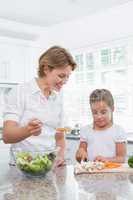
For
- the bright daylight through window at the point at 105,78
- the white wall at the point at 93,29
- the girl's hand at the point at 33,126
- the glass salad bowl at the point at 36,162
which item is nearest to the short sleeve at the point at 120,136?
the glass salad bowl at the point at 36,162

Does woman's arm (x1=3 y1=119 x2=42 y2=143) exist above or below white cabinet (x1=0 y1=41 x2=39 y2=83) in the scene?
below

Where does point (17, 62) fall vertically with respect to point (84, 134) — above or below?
above

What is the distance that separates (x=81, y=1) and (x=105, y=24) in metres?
0.53

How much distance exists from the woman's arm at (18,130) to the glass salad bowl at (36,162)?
0.26 feet

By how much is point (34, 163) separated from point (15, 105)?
1.20 feet

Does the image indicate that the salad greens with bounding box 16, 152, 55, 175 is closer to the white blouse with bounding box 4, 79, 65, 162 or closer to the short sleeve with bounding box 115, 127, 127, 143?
the white blouse with bounding box 4, 79, 65, 162

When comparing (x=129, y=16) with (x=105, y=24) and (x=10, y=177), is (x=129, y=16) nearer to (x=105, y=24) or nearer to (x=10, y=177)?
(x=105, y=24)

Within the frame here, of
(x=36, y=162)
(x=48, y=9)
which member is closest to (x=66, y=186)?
(x=36, y=162)

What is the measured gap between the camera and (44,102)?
5.35 feet

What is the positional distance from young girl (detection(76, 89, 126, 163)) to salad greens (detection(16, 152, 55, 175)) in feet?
1.62

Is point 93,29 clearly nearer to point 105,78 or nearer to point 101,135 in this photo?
point 105,78

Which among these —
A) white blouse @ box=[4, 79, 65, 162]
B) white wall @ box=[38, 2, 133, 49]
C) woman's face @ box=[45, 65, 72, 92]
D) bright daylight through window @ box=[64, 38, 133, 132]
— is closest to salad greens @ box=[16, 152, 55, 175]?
white blouse @ box=[4, 79, 65, 162]

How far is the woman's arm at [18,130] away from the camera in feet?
4.22

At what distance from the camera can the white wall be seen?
4.09 m
